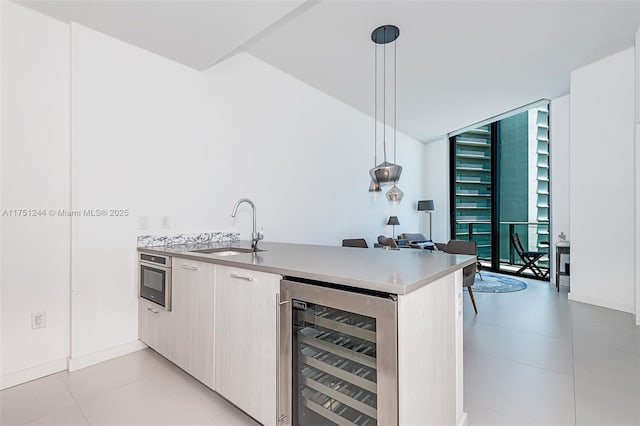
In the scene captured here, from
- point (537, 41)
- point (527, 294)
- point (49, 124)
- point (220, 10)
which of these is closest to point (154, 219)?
point (49, 124)

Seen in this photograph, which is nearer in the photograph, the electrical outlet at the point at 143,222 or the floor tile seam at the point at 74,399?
the floor tile seam at the point at 74,399

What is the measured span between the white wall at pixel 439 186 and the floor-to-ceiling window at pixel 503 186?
0.24m

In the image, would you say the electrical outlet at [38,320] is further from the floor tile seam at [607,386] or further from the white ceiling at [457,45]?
the floor tile seam at [607,386]

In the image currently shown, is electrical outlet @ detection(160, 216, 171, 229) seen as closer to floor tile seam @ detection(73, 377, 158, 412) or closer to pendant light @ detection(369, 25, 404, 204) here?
floor tile seam @ detection(73, 377, 158, 412)

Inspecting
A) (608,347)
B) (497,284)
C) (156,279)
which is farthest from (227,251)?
(497,284)

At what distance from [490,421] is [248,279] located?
1.53 m

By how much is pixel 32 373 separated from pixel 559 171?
6779 mm

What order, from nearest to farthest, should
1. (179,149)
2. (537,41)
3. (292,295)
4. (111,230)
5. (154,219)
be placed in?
(292,295) → (111,230) → (154,219) → (179,149) → (537,41)

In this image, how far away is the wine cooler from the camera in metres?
1.13

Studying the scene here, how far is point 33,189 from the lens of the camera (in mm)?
2180

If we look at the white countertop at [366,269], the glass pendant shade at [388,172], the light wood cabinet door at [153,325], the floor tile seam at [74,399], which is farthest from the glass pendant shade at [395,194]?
the floor tile seam at [74,399]

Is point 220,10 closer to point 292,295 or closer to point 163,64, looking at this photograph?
point 163,64

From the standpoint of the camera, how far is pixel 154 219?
271cm

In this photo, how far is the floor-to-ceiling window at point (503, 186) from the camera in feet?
18.7
